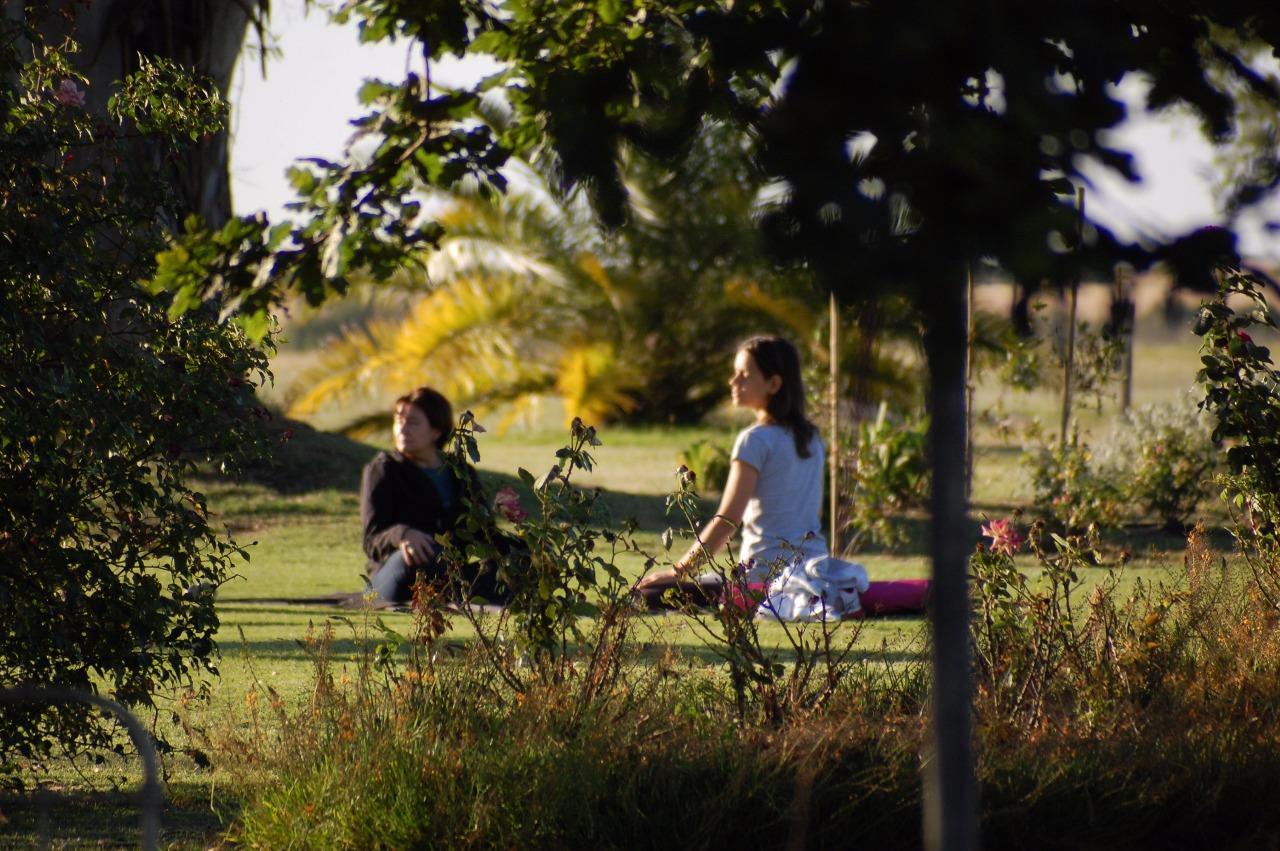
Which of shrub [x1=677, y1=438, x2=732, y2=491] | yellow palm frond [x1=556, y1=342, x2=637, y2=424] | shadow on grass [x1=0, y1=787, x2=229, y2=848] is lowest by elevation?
shadow on grass [x1=0, y1=787, x2=229, y2=848]

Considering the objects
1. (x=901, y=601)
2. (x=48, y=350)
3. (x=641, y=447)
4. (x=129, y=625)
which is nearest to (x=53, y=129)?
(x=48, y=350)

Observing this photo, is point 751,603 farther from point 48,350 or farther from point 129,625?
point 48,350

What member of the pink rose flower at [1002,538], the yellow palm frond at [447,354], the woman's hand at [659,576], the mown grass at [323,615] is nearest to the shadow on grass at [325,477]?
the mown grass at [323,615]

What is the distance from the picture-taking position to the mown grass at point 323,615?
14.0 ft

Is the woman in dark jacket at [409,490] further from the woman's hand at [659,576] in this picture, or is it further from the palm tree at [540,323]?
the palm tree at [540,323]

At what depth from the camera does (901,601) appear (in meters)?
8.51

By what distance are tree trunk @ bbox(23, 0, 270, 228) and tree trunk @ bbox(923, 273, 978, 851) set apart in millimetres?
9059

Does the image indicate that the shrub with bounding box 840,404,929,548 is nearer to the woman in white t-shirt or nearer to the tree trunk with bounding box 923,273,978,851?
the woman in white t-shirt

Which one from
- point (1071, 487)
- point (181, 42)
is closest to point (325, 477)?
point (181, 42)

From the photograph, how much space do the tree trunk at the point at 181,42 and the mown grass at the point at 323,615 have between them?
8.56ft

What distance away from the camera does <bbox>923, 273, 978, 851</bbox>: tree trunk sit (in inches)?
113

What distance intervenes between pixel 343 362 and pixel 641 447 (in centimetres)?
432

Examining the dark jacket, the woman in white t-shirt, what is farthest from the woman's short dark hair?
the woman in white t-shirt

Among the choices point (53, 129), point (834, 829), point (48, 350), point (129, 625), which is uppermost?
point (53, 129)
